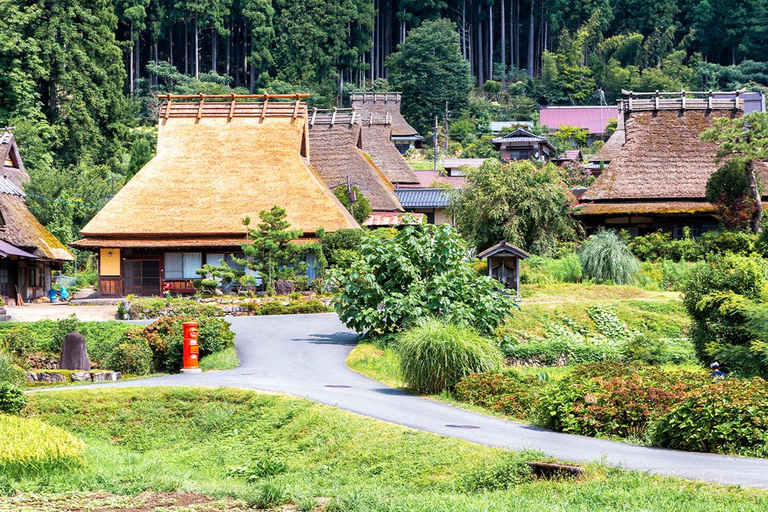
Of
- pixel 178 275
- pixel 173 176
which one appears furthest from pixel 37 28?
pixel 178 275

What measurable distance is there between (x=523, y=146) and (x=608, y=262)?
4354cm

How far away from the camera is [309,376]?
21922 millimetres

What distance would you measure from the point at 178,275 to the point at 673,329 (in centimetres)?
2045

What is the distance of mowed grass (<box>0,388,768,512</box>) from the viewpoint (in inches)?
442

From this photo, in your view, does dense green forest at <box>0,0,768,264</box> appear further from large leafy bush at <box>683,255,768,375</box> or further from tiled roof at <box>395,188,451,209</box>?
large leafy bush at <box>683,255,768,375</box>

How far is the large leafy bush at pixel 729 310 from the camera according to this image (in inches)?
781

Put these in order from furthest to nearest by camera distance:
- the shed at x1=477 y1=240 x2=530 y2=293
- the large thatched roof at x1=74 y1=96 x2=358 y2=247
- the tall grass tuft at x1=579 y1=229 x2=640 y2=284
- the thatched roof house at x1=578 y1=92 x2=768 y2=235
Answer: the thatched roof house at x1=578 y1=92 x2=768 y2=235
the large thatched roof at x1=74 y1=96 x2=358 y2=247
the tall grass tuft at x1=579 y1=229 x2=640 y2=284
the shed at x1=477 y1=240 x2=530 y2=293

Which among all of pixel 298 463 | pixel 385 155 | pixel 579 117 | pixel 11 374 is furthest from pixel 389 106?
pixel 298 463

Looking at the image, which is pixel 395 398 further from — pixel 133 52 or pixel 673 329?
pixel 133 52

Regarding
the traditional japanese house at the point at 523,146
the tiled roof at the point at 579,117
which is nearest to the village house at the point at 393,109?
the traditional japanese house at the point at 523,146

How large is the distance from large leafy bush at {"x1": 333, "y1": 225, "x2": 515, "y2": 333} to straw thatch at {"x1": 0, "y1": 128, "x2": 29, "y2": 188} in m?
28.6

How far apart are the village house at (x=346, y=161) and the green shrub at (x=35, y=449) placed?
41728 millimetres

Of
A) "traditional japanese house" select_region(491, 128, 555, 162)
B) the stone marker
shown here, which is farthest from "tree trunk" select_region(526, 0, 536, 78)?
the stone marker

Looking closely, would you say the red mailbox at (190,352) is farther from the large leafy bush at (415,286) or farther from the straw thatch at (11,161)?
the straw thatch at (11,161)
